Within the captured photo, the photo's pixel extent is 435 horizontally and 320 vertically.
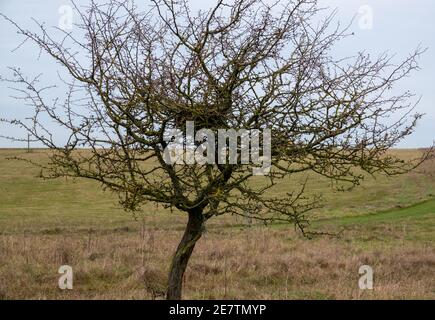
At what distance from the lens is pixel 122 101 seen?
713cm

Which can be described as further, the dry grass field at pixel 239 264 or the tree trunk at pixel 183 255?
the dry grass field at pixel 239 264

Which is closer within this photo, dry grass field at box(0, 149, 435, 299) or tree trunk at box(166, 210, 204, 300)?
tree trunk at box(166, 210, 204, 300)

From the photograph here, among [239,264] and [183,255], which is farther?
[239,264]

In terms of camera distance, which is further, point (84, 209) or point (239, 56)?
point (84, 209)

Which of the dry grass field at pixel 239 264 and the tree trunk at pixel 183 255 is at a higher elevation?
the tree trunk at pixel 183 255

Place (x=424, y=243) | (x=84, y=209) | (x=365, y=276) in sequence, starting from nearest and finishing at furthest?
1. (x=365, y=276)
2. (x=424, y=243)
3. (x=84, y=209)

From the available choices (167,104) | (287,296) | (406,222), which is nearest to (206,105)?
(167,104)

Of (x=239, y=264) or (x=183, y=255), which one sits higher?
(x=183, y=255)

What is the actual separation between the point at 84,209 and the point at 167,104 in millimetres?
36261

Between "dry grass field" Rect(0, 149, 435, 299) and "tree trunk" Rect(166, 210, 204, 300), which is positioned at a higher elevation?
"tree trunk" Rect(166, 210, 204, 300)

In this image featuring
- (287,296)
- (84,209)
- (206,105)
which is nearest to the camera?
(206,105)

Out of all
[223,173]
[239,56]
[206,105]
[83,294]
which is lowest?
[83,294]

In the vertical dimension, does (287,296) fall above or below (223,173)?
below

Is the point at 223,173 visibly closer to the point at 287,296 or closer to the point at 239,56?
the point at 239,56
